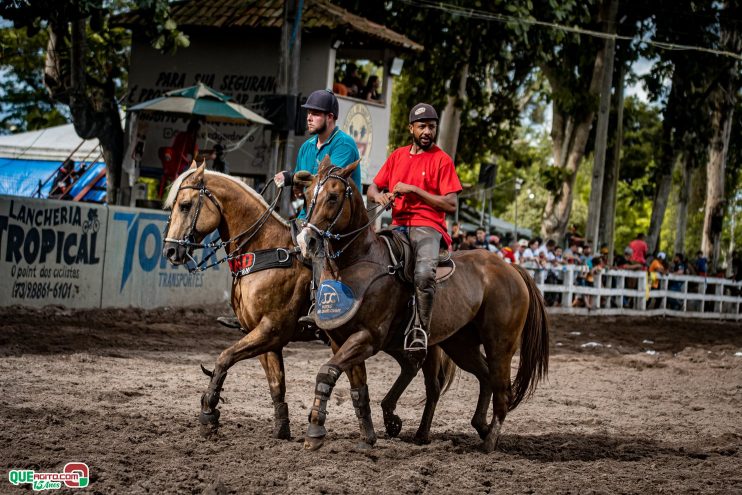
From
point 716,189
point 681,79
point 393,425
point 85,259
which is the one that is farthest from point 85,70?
point 716,189

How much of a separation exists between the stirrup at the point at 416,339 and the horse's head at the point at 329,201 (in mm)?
917

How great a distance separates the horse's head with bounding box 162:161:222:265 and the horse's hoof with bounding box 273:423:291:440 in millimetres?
1438

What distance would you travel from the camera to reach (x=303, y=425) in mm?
8227

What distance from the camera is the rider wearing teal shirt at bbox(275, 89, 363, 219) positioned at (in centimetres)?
757

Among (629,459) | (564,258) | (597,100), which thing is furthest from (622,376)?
(597,100)

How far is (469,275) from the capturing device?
25.6ft

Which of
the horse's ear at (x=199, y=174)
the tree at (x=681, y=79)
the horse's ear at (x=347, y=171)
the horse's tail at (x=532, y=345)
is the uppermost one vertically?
the tree at (x=681, y=79)

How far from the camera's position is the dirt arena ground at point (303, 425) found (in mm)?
6184

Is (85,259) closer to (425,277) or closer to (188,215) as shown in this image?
(188,215)

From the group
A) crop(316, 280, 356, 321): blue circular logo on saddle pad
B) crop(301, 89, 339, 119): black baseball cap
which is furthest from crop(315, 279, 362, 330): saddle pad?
crop(301, 89, 339, 119): black baseball cap

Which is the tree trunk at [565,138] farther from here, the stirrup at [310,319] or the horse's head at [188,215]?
the stirrup at [310,319]

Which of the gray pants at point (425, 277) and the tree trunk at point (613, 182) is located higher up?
the tree trunk at point (613, 182)

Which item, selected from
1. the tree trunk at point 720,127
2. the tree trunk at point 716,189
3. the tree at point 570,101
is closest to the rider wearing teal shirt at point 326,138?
the tree at point 570,101

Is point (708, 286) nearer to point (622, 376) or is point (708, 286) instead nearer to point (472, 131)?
point (472, 131)
